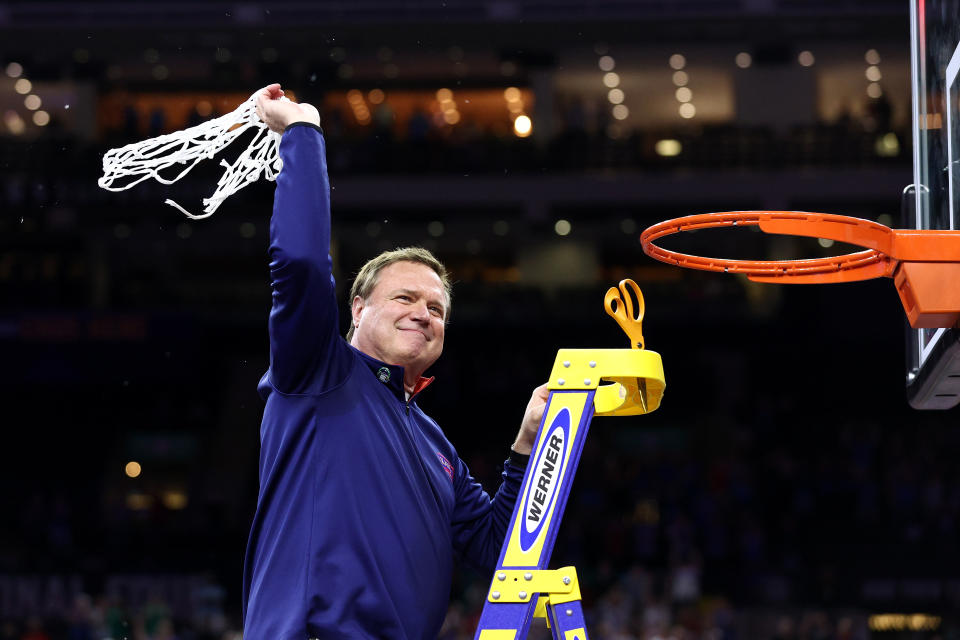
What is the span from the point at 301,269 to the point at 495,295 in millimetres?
22980

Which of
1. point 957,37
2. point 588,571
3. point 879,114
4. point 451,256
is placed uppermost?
point 957,37

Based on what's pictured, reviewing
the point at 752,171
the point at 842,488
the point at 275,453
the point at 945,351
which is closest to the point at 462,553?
the point at 275,453

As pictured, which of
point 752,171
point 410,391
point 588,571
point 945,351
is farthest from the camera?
point 752,171

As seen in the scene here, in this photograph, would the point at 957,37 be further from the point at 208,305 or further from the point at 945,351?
the point at 208,305

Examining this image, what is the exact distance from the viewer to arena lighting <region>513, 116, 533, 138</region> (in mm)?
26797

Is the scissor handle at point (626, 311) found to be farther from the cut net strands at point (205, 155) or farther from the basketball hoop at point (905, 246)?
the cut net strands at point (205, 155)

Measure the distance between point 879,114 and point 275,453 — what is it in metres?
22.5

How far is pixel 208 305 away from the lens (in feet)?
85.6

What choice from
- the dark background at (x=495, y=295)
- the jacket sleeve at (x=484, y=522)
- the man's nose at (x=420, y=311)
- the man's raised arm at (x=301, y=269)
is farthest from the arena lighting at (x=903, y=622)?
the man's raised arm at (x=301, y=269)

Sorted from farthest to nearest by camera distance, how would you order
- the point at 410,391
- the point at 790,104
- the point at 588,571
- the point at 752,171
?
the point at 790,104 < the point at 752,171 < the point at 588,571 < the point at 410,391

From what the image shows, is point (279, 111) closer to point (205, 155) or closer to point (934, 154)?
point (205, 155)

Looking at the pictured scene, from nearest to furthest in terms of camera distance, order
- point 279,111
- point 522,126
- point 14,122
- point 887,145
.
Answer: point 279,111 → point 887,145 → point 522,126 → point 14,122

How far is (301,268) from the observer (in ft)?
11.2

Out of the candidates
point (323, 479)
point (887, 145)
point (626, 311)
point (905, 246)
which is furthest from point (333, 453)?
point (887, 145)
